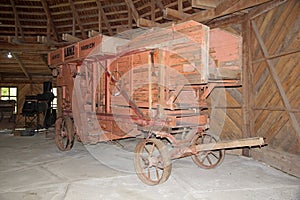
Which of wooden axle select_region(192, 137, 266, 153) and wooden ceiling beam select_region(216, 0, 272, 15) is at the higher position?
wooden ceiling beam select_region(216, 0, 272, 15)

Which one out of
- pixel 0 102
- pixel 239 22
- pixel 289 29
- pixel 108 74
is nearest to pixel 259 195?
pixel 289 29

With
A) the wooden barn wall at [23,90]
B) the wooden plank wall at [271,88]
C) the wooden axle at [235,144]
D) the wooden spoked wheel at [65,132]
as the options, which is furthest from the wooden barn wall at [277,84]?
the wooden barn wall at [23,90]

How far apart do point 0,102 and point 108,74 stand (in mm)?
9955

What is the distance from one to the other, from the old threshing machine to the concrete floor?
0.93ft

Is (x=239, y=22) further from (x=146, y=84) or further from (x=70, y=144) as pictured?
(x=70, y=144)

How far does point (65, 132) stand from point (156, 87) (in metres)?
3.20

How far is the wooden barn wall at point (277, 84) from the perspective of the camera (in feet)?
14.3

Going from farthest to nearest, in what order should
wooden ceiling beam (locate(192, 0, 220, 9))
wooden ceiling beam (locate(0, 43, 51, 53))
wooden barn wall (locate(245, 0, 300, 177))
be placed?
wooden ceiling beam (locate(0, 43, 51, 53))
wooden ceiling beam (locate(192, 0, 220, 9))
wooden barn wall (locate(245, 0, 300, 177))

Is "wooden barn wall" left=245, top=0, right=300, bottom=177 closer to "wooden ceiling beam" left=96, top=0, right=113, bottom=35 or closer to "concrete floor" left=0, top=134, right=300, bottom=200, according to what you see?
"concrete floor" left=0, top=134, right=300, bottom=200

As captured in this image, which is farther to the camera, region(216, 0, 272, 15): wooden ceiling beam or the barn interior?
region(216, 0, 272, 15): wooden ceiling beam

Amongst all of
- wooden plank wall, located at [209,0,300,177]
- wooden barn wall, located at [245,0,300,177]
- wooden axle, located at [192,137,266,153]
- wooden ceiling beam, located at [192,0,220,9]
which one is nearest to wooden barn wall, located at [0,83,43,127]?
wooden plank wall, located at [209,0,300,177]

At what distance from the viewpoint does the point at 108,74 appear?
198 inches

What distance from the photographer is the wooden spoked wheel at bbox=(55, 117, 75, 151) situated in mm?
6000

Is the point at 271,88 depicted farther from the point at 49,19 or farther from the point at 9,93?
the point at 9,93
